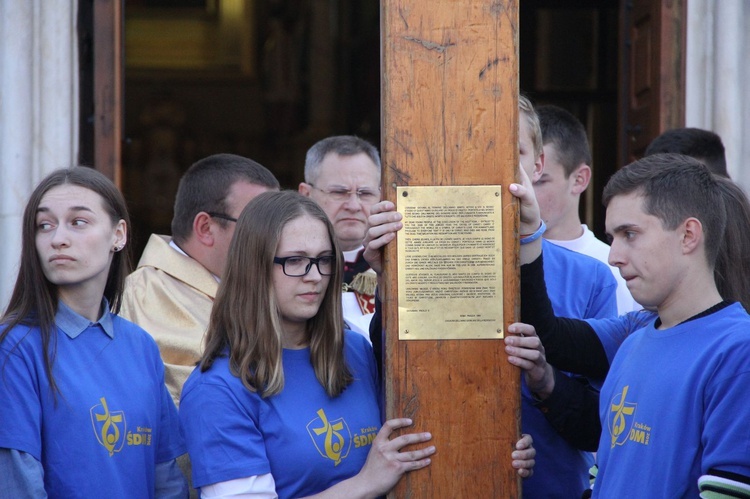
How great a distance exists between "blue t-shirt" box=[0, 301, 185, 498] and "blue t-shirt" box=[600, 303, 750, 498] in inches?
45.5

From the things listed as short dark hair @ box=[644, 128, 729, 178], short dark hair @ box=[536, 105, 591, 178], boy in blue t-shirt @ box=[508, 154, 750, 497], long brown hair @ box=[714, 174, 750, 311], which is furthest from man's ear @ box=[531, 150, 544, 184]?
short dark hair @ box=[644, 128, 729, 178]

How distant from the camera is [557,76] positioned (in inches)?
368

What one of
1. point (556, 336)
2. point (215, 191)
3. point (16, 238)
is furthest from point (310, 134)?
point (556, 336)

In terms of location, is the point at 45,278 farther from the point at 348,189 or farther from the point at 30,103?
the point at 30,103

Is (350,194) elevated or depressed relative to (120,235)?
elevated

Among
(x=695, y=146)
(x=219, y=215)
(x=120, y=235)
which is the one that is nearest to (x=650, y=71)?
(x=695, y=146)

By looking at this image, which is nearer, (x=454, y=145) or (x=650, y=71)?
(x=454, y=145)

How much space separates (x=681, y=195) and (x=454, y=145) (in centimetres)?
57

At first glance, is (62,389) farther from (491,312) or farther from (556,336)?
(556,336)

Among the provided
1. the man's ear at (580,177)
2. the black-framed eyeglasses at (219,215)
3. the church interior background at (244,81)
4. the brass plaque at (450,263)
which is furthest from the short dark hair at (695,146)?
the church interior background at (244,81)

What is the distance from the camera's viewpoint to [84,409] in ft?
8.59

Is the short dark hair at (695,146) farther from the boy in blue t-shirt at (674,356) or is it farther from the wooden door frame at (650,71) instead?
the boy in blue t-shirt at (674,356)

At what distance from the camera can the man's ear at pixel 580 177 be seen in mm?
4270

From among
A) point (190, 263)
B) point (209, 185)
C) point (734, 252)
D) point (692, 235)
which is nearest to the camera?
point (692, 235)
